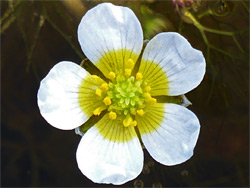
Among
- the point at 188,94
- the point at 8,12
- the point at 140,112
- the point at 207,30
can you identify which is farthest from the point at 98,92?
the point at 8,12

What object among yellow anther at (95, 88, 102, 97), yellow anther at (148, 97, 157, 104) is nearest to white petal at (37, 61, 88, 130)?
yellow anther at (95, 88, 102, 97)

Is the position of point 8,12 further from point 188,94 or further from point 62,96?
point 188,94

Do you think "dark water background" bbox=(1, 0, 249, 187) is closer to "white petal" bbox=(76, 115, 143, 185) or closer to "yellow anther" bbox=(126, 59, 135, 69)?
"yellow anther" bbox=(126, 59, 135, 69)

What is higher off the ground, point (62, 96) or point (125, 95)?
point (62, 96)

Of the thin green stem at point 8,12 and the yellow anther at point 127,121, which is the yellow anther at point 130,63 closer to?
the yellow anther at point 127,121

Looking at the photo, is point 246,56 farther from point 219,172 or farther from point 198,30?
point 219,172

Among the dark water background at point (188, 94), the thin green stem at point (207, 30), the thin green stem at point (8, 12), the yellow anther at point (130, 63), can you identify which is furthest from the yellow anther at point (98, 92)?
the thin green stem at point (8, 12)
